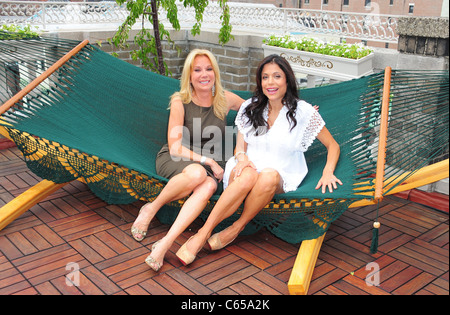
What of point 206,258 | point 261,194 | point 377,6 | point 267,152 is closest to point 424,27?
point 267,152

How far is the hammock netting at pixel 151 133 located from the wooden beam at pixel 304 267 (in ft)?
0.17

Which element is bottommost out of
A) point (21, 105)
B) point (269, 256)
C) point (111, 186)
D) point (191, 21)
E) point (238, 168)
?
point (269, 256)

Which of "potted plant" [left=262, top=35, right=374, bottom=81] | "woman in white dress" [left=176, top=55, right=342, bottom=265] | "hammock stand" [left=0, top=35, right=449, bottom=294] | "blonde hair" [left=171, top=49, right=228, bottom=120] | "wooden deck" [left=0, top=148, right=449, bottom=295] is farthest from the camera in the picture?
"potted plant" [left=262, top=35, right=374, bottom=81]

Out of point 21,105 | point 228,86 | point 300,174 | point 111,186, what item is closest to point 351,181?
point 300,174

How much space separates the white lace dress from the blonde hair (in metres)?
0.24

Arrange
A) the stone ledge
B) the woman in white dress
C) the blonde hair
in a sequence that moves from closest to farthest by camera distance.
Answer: the woman in white dress
the blonde hair
the stone ledge

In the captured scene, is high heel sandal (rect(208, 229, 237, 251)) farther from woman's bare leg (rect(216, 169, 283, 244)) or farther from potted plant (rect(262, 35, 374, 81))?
potted plant (rect(262, 35, 374, 81))

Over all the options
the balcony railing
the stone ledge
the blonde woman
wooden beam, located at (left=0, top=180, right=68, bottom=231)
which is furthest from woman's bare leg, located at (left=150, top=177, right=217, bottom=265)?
the balcony railing

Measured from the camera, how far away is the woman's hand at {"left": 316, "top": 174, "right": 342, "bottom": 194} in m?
1.93

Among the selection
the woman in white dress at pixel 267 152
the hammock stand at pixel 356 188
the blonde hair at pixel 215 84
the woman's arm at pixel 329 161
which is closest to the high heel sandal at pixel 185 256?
the woman in white dress at pixel 267 152

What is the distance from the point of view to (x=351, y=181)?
1900 millimetres

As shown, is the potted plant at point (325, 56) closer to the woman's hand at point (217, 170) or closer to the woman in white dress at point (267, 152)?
the woman in white dress at point (267, 152)

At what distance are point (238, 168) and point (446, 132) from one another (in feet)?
2.84

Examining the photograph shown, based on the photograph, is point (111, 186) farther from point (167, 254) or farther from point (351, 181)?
point (351, 181)
